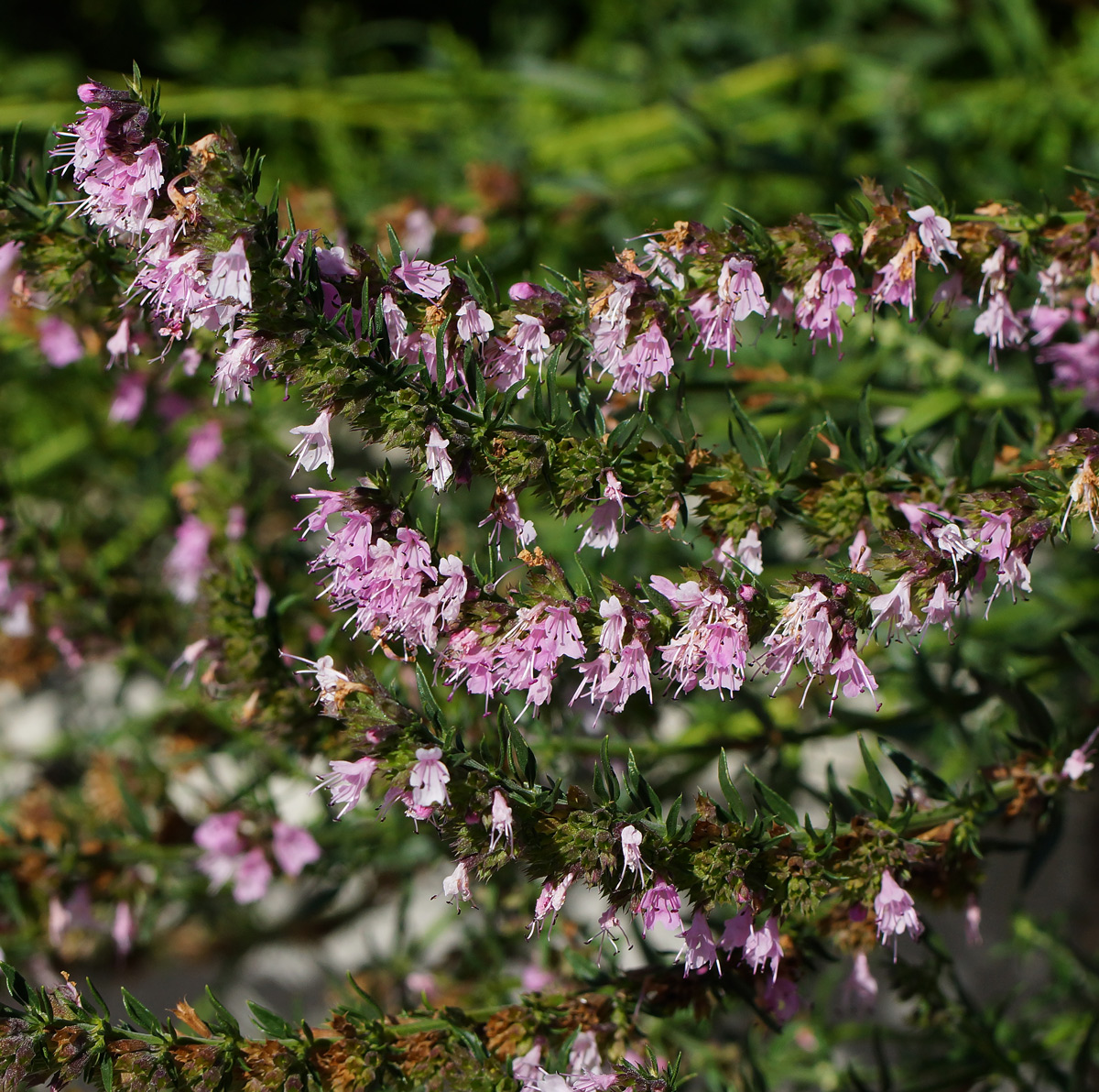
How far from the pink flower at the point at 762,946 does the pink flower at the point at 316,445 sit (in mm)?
680

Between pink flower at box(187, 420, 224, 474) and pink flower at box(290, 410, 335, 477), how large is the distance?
0.86 m

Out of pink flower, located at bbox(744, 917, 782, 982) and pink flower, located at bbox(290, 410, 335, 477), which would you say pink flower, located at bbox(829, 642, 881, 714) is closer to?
pink flower, located at bbox(744, 917, 782, 982)

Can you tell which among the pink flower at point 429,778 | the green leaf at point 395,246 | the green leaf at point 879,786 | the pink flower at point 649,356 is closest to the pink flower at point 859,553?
the green leaf at point 879,786

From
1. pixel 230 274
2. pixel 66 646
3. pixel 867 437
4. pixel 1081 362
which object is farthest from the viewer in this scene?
pixel 66 646

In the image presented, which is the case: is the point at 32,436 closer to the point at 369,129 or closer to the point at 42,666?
the point at 42,666

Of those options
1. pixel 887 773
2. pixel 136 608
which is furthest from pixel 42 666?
pixel 887 773

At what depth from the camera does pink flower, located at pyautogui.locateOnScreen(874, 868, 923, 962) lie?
118 cm

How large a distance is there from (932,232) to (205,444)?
1.36 meters

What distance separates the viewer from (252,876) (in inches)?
69.2

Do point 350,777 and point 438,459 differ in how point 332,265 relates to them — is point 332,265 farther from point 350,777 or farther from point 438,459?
point 350,777

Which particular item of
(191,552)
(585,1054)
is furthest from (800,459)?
(191,552)

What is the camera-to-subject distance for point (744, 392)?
160 cm

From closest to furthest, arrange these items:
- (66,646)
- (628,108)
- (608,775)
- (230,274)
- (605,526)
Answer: (230,274)
(608,775)
(605,526)
(66,646)
(628,108)

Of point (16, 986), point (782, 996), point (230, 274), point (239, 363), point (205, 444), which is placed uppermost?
point (230, 274)
